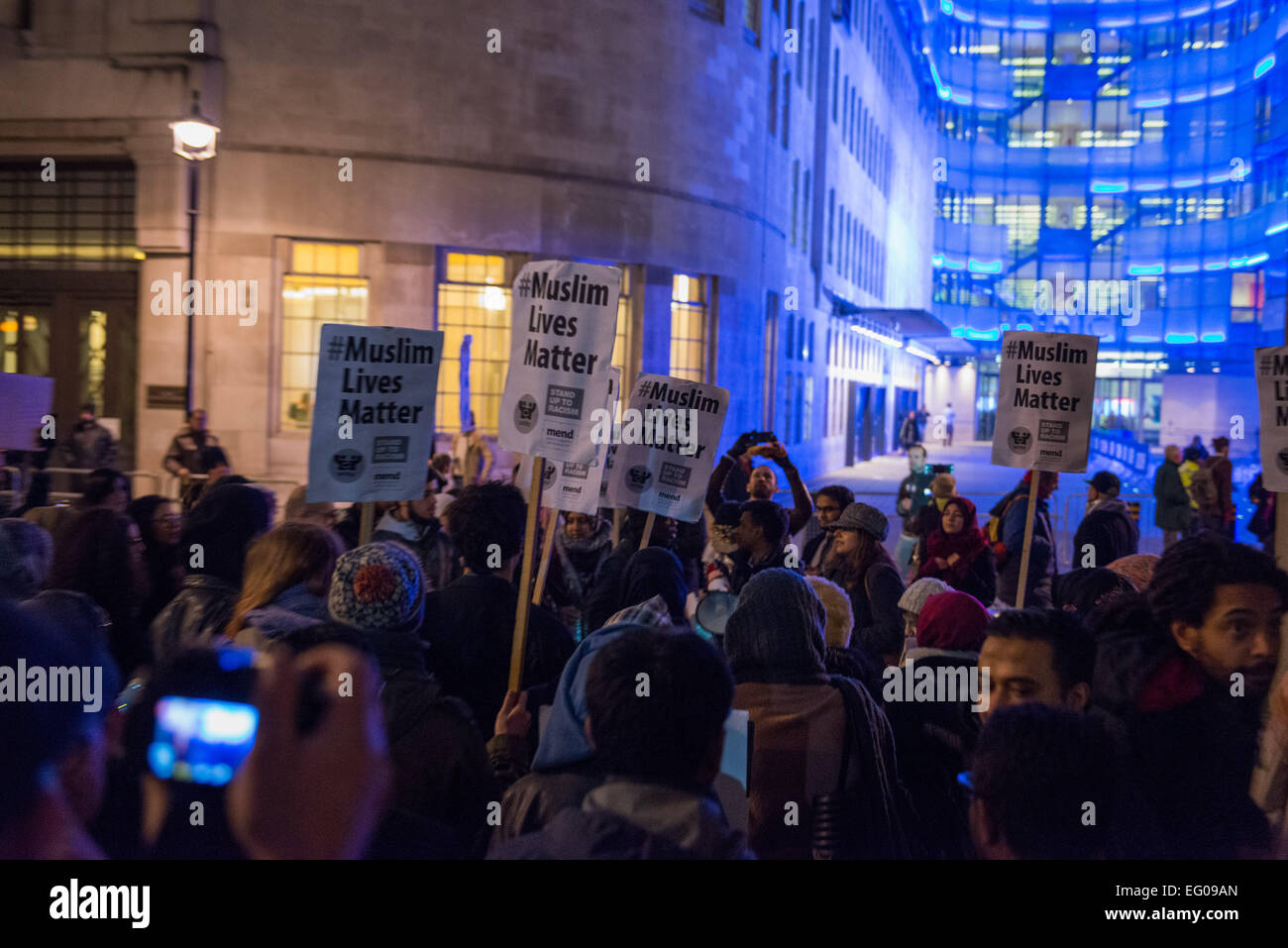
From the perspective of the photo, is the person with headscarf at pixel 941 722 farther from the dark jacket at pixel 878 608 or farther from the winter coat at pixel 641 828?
the winter coat at pixel 641 828

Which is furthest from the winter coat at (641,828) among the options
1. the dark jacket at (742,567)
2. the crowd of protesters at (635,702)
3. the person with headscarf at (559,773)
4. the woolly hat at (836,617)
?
the dark jacket at (742,567)

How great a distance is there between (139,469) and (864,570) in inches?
540

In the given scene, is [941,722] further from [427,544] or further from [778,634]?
[427,544]

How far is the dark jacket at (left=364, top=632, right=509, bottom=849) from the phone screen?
32.9 inches

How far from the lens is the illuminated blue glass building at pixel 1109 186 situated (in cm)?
6209

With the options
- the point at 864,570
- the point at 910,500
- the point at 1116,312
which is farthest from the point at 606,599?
the point at 1116,312

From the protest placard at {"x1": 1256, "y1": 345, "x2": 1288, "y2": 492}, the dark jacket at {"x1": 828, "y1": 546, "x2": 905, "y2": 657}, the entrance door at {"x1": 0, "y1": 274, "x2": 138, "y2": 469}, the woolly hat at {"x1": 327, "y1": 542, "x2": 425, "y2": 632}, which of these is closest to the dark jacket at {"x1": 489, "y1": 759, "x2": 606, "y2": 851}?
the woolly hat at {"x1": 327, "y1": 542, "x2": 425, "y2": 632}

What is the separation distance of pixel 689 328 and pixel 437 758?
1891 centimetres

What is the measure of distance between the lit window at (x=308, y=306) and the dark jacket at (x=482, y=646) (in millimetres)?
13763

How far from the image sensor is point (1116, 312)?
2643 inches

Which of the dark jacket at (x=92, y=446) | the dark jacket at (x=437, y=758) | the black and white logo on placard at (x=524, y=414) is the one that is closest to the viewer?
the dark jacket at (x=437, y=758)

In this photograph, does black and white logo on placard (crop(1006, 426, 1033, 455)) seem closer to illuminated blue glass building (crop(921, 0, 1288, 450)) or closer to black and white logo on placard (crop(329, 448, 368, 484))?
black and white logo on placard (crop(329, 448, 368, 484))
